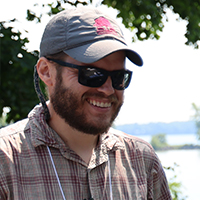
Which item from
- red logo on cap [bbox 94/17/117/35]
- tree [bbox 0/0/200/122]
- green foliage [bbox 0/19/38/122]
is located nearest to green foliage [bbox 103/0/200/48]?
tree [bbox 0/0/200/122]

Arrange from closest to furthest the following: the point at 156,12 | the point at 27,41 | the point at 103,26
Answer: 1. the point at 103,26
2. the point at 27,41
3. the point at 156,12

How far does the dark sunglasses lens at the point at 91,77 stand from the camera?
185 cm

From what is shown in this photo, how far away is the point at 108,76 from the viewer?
1.89 meters

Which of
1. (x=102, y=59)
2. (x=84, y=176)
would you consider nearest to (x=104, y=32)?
(x=102, y=59)

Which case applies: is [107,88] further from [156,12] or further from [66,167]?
[156,12]

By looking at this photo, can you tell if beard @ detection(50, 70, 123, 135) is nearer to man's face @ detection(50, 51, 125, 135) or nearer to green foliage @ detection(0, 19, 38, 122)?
man's face @ detection(50, 51, 125, 135)

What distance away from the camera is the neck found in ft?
6.42

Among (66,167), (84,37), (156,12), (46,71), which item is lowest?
(66,167)

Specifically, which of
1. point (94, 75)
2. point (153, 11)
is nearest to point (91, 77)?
point (94, 75)

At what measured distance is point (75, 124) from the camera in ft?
6.26

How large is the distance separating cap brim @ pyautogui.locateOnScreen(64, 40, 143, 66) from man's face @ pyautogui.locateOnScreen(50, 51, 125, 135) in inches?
2.4

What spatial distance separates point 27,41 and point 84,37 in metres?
2.83

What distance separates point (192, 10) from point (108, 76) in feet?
12.4

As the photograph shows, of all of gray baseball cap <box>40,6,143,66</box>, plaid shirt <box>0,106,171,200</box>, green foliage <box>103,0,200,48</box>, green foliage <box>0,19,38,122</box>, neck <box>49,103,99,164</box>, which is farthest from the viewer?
green foliage <box>103,0,200,48</box>
